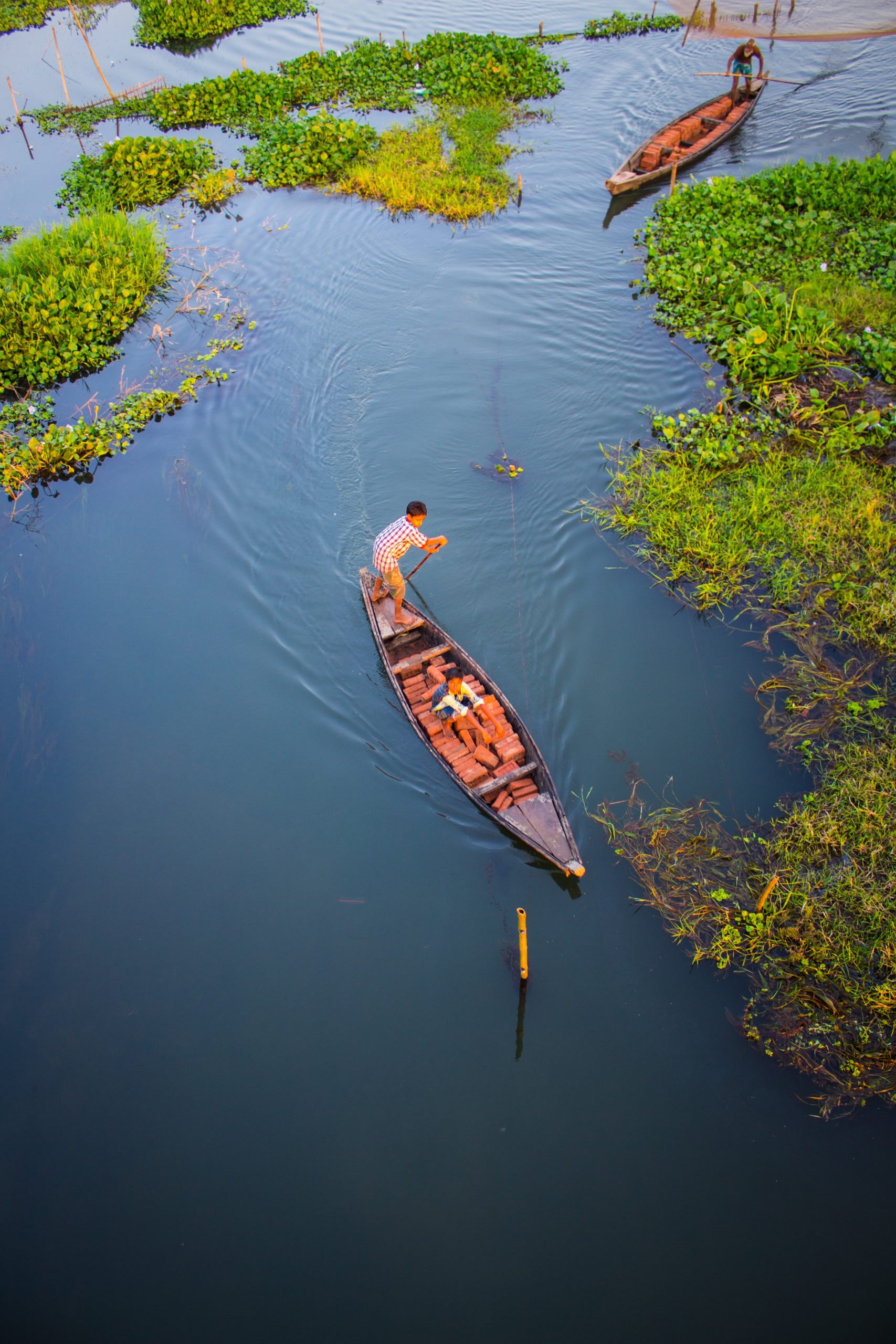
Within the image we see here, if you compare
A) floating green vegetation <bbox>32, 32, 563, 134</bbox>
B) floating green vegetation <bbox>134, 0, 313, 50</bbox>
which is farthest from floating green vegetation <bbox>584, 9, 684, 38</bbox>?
floating green vegetation <bbox>134, 0, 313, 50</bbox>

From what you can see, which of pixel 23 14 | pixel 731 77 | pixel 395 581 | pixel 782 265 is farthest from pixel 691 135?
pixel 23 14

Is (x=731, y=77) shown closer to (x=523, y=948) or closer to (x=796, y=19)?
(x=796, y=19)

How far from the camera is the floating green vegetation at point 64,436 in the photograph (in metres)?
12.3

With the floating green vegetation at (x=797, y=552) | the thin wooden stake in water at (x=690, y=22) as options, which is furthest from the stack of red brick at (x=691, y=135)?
the thin wooden stake in water at (x=690, y=22)

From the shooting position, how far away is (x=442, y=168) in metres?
17.7

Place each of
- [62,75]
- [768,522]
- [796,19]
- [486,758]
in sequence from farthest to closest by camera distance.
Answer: [796,19] < [62,75] < [768,522] < [486,758]

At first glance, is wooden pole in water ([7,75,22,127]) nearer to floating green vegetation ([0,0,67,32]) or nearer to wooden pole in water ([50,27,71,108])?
wooden pole in water ([50,27,71,108])

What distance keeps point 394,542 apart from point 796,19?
24.1m

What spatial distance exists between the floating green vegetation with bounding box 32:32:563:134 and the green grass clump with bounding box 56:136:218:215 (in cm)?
253

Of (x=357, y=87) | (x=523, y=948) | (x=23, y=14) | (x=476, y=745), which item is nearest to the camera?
Answer: (x=523, y=948)

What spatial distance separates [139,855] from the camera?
27.1ft

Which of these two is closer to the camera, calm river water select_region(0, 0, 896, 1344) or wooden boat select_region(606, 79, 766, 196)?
calm river water select_region(0, 0, 896, 1344)

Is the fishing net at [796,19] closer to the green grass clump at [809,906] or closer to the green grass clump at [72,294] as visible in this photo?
the green grass clump at [72,294]

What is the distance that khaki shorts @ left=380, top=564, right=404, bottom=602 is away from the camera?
8977mm
